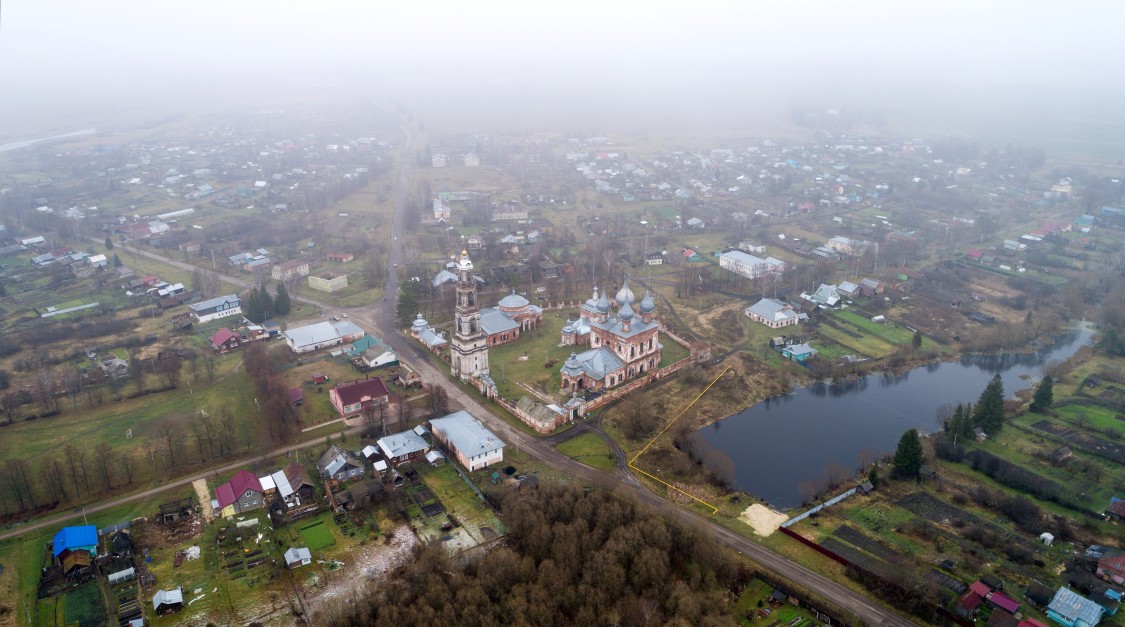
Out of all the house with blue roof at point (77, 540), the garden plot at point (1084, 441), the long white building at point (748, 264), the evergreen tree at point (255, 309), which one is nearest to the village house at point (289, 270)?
the evergreen tree at point (255, 309)

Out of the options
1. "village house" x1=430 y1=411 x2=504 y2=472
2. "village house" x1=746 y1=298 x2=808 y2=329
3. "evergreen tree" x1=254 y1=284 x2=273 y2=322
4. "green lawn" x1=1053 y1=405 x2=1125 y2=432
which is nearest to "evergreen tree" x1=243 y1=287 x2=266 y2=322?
"evergreen tree" x1=254 y1=284 x2=273 y2=322

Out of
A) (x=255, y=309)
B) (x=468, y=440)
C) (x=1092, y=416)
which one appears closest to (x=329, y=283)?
(x=255, y=309)

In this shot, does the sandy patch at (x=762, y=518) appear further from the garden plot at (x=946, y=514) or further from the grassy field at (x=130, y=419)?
the grassy field at (x=130, y=419)

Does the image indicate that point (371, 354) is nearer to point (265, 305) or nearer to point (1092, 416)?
point (265, 305)

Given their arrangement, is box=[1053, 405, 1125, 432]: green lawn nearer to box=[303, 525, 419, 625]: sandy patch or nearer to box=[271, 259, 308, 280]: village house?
box=[303, 525, 419, 625]: sandy patch

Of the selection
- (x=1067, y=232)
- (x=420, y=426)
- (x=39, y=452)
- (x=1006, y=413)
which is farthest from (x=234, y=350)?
(x=1067, y=232)

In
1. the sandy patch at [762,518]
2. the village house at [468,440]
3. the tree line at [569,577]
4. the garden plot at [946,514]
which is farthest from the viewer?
the village house at [468,440]
